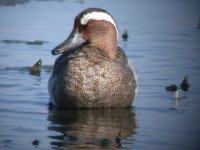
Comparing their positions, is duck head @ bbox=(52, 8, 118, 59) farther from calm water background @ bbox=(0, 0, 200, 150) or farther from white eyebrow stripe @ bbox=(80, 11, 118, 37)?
calm water background @ bbox=(0, 0, 200, 150)

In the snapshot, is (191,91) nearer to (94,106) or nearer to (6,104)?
(94,106)

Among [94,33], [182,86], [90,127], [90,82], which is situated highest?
[94,33]

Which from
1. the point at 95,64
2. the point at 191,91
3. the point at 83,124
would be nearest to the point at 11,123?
the point at 83,124

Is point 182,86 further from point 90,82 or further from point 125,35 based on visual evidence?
point 125,35

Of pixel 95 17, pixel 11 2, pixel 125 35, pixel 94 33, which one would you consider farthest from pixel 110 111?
pixel 11 2

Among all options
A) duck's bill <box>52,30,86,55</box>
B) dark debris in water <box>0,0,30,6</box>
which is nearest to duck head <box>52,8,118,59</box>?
duck's bill <box>52,30,86,55</box>

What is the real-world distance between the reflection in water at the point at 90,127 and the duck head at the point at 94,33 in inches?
42.6

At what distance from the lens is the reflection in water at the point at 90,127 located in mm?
9422

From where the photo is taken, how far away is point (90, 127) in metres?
10.5

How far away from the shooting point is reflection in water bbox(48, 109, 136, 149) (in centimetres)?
942

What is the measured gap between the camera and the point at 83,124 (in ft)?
35.2

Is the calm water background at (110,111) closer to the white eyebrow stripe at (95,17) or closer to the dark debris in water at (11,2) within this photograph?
the dark debris in water at (11,2)

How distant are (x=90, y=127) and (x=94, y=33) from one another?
7.22 feet

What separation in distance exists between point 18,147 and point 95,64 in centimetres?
284
